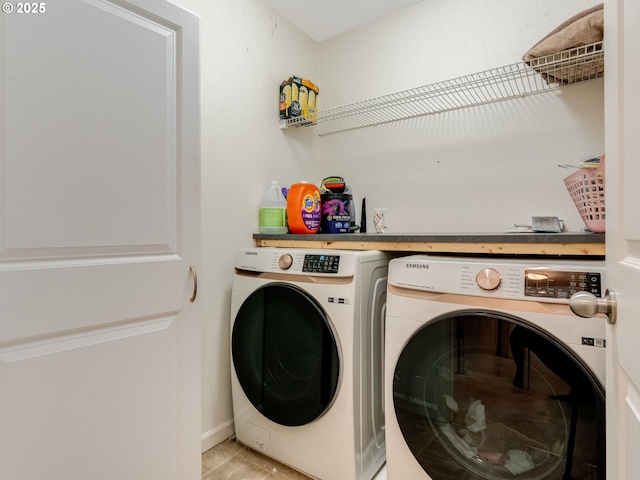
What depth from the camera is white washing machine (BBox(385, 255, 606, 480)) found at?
896mm

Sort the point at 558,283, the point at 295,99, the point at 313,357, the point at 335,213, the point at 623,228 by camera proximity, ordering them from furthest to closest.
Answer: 1. the point at 295,99
2. the point at 335,213
3. the point at 313,357
4. the point at 558,283
5. the point at 623,228

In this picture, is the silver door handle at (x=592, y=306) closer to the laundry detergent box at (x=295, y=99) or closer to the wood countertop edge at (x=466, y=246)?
the wood countertop edge at (x=466, y=246)

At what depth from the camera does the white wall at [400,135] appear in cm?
164

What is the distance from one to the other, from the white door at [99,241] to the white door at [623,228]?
1.13 m

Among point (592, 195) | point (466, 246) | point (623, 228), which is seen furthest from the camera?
point (466, 246)

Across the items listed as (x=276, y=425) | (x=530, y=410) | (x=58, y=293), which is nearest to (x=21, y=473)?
(x=58, y=293)

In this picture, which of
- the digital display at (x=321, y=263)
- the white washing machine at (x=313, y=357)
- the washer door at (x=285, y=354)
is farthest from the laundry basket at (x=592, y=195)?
the washer door at (x=285, y=354)

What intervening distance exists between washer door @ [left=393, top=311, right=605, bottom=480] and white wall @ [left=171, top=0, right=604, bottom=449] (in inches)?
35.6

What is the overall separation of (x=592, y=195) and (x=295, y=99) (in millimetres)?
1523

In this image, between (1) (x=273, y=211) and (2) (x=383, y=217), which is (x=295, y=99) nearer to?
(1) (x=273, y=211)

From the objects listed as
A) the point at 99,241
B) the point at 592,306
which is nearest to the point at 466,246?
the point at 592,306

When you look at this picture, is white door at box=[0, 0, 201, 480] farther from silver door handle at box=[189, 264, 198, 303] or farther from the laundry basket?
the laundry basket

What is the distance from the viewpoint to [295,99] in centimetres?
202

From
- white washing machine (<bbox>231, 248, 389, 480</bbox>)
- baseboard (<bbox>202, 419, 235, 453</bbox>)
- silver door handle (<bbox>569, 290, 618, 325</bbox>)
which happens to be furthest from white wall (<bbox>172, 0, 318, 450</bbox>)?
silver door handle (<bbox>569, 290, 618, 325</bbox>)
